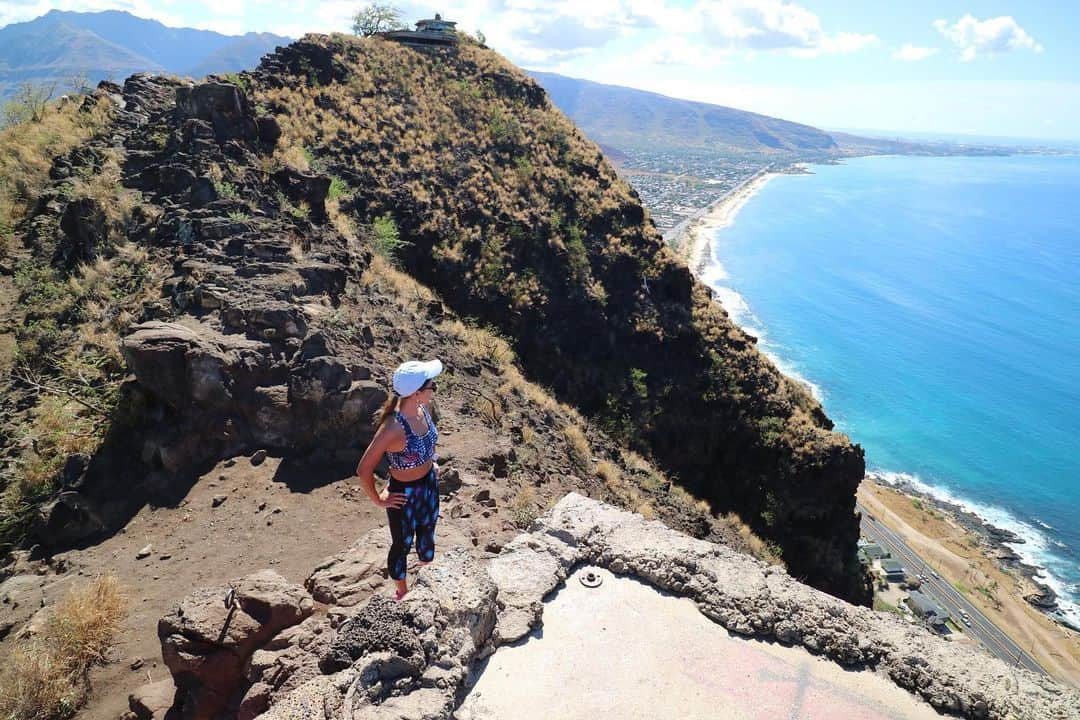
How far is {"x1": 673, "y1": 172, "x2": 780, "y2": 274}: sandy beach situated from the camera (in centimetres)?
8525

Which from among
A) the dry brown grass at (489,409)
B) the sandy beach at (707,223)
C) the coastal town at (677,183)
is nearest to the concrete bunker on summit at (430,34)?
the dry brown grass at (489,409)

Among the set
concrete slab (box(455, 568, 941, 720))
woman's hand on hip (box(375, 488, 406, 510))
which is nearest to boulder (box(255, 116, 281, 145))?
woman's hand on hip (box(375, 488, 406, 510))

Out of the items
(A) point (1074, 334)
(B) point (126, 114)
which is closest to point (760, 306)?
(A) point (1074, 334)

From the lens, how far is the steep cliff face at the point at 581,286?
1766 centimetres

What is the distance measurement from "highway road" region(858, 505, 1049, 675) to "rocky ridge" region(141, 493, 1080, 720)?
28603 mm

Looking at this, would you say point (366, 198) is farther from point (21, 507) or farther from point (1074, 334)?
point (1074, 334)

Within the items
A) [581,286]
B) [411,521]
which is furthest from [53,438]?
[581,286]

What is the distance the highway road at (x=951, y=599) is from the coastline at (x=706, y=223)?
36882 mm

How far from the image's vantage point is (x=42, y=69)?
142 m

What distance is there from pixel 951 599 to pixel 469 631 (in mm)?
37654

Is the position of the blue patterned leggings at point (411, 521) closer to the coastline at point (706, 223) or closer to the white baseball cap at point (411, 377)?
the white baseball cap at point (411, 377)

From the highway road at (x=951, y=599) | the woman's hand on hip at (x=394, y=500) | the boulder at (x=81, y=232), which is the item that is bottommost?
the highway road at (x=951, y=599)

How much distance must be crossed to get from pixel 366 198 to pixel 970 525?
42.2 m

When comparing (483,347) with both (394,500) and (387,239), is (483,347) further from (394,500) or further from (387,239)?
(394,500)
